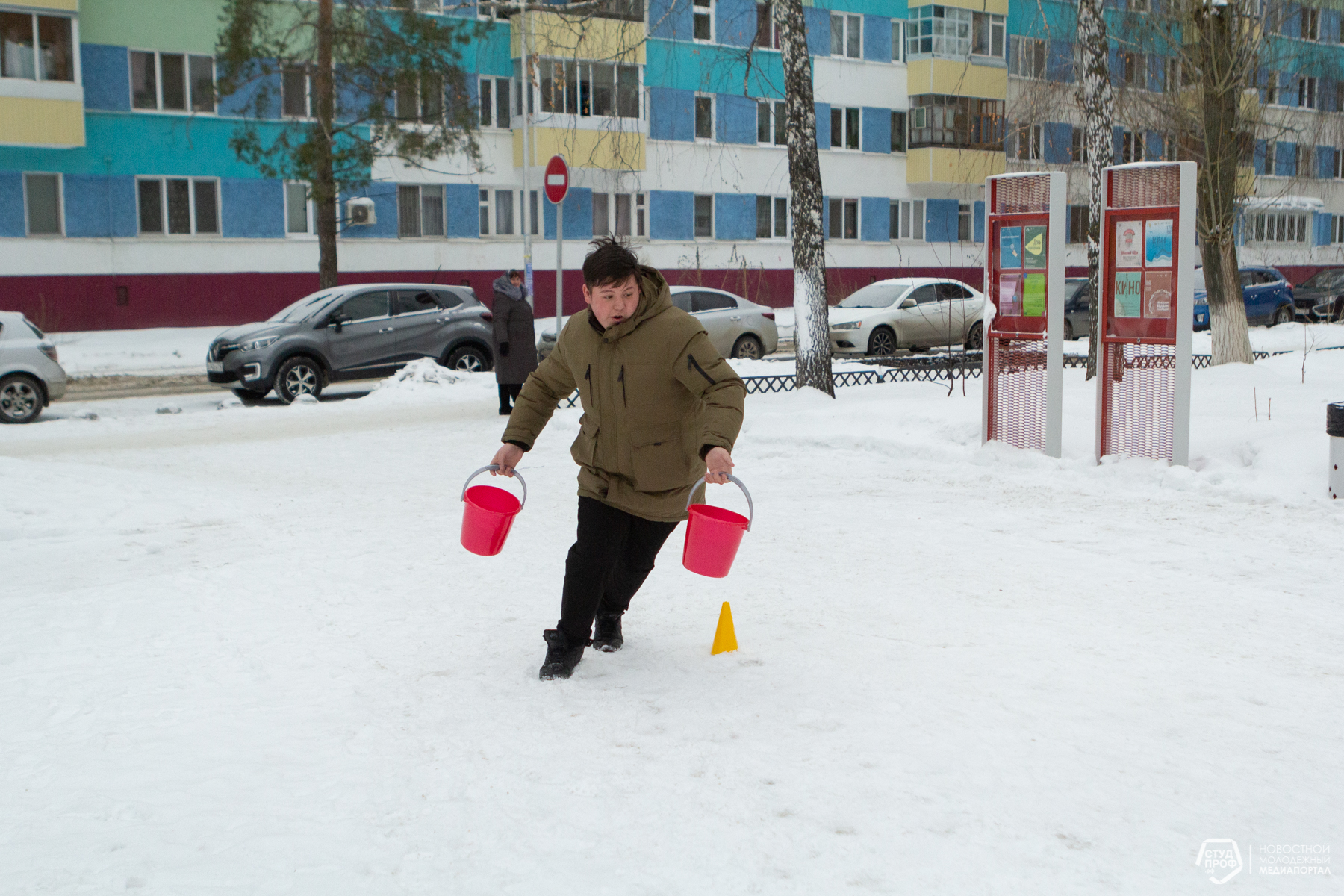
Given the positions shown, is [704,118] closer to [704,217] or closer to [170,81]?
[704,217]

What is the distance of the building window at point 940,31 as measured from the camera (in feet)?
131

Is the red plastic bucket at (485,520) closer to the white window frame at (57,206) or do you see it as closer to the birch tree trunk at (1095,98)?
the birch tree trunk at (1095,98)

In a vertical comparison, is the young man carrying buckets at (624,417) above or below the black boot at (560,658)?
above

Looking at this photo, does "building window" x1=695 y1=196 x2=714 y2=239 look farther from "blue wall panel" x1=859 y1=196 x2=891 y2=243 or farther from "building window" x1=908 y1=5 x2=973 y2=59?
"building window" x1=908 y1=5 x2=973 y2=59

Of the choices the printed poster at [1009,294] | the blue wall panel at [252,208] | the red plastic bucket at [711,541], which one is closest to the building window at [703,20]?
the blue wall panel at [252,208]

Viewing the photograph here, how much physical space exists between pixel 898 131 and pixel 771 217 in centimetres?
Answer: 557

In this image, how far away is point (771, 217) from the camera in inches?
1517

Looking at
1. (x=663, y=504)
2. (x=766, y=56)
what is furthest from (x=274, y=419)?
(x=766, y=56)

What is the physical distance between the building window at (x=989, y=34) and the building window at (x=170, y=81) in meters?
22.5

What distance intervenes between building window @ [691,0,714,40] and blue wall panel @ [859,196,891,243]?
22.6 ft

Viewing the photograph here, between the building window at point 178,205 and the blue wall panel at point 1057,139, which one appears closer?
the building window at point 178,205

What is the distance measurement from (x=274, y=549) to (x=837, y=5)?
114 feet

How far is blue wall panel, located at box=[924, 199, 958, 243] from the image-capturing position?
41.7m

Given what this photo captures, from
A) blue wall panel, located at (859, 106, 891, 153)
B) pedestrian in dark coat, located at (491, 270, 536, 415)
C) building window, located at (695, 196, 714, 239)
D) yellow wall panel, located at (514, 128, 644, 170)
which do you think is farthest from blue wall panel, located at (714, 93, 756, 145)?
pedestrian in dark coat, located at (491, 270, 536, 415)
